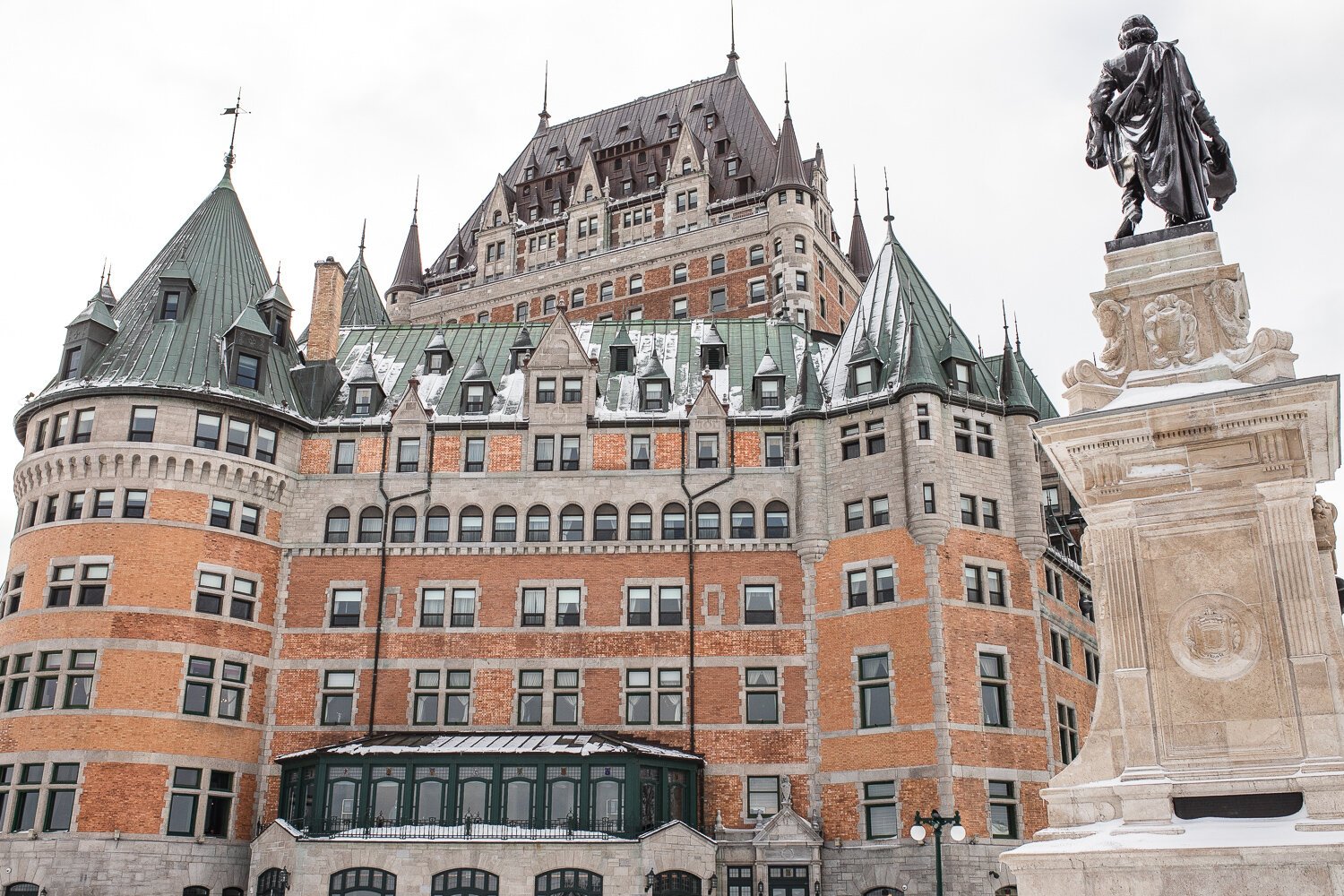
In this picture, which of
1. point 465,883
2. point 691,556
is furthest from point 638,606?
point 465,883

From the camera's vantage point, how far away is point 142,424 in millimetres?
46312

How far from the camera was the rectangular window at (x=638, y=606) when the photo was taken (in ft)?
150

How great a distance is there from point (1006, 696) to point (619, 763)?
13.1m

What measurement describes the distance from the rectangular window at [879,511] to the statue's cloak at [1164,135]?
2832cm

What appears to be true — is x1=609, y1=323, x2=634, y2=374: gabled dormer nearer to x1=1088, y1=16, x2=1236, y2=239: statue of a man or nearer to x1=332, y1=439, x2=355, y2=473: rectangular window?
x1=332, y1=439, x2=355, y2=473: rectangular window

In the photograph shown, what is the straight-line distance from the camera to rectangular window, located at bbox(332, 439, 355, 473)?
49.0 metres

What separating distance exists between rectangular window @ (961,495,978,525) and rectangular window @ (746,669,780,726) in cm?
848

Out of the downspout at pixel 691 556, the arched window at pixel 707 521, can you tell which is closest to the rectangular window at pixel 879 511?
the downspout at pixel 691 556

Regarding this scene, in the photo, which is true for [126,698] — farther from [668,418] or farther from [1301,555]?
[1301,555]

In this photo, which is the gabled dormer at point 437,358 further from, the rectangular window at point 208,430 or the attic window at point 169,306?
the attic window at point 169,306

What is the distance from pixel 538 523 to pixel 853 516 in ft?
38.1

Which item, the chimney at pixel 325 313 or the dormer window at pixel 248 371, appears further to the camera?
the chimney at pixel 325 313

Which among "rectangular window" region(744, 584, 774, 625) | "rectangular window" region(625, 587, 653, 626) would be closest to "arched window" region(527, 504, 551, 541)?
"rectangular window" region(625, 587, 653, 626)

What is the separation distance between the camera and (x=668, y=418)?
48.6m
